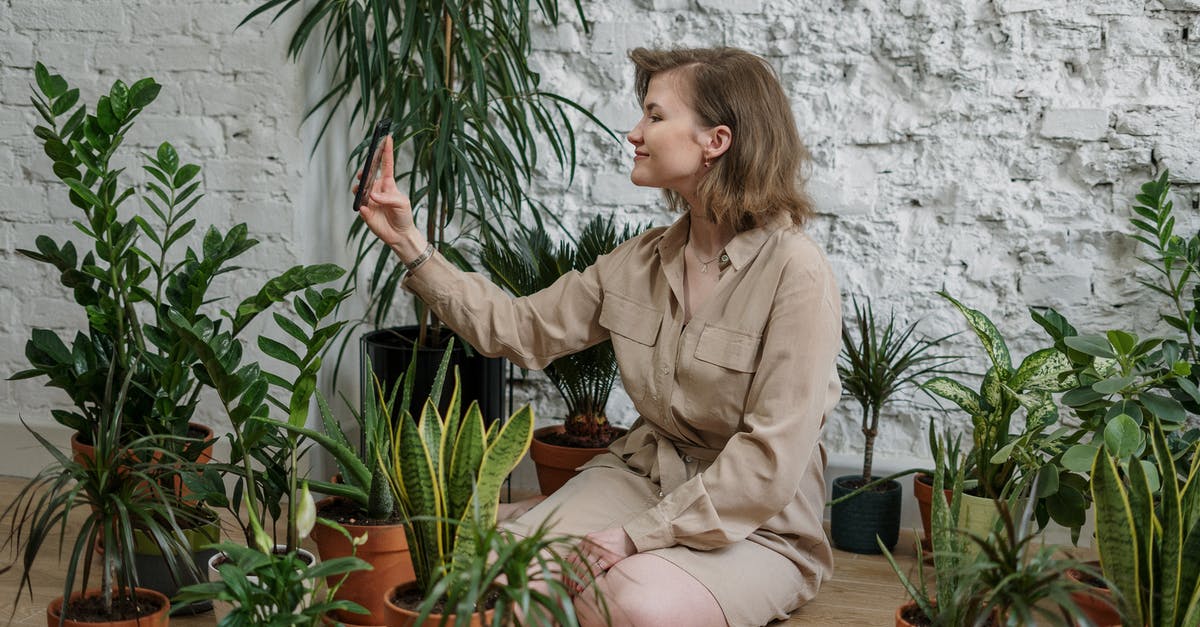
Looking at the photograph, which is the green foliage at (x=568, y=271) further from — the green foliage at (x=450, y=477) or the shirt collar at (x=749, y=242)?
the green foliage at (x=450, y=477)

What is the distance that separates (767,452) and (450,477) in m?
0.71

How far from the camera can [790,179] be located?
236 centimetres

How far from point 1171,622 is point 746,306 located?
94cm

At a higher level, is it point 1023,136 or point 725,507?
point 1023,136

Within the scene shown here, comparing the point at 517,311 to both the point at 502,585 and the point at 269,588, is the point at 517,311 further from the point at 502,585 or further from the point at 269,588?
the point at 502,585

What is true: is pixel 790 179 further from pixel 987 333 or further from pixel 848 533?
pixel 848 533

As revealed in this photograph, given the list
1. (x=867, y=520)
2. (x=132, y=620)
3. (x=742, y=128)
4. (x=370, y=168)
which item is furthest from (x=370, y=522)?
(x=867, y=520)

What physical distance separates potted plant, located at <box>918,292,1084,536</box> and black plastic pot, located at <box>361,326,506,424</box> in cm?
110

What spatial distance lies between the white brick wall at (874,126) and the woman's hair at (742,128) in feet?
3.04

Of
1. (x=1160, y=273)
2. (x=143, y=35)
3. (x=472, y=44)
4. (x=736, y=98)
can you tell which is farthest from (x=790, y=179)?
(x=143, y=35)

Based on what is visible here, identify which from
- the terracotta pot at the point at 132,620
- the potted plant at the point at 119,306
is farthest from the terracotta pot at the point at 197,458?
the terracotta pot at the point at 132,620

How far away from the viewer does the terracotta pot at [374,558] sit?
2094mm

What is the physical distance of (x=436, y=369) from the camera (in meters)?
2.96

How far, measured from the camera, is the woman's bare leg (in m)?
2.03
